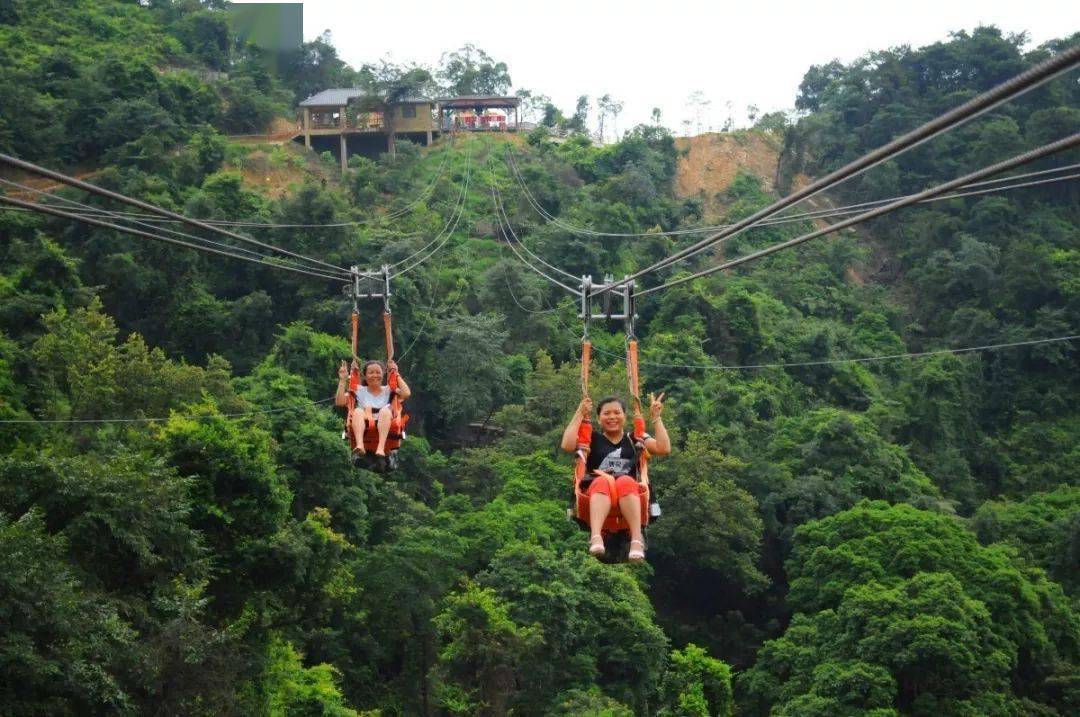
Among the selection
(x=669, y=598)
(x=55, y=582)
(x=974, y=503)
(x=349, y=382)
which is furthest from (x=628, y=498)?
(x=974, y=503)

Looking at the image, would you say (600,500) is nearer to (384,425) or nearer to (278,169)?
(384,425)

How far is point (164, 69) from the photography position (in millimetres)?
48156

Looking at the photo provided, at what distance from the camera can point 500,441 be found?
29.7 metres

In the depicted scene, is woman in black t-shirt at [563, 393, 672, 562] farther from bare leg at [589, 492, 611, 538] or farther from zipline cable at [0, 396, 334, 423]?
zipline cable at [0, 396, 334, 423]

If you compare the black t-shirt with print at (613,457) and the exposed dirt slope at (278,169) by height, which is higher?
the exposed dirt slope at (278,169)

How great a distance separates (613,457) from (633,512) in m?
0.52

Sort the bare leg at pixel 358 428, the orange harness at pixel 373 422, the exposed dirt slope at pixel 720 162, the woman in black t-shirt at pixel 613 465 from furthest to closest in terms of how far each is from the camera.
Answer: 1. the exposed dirt slope at pixel 720 162
2. the orange harness at pixel 373 422
3. the bare leg at pixel 358 428
4. the woman in black t-shirt at pixel 613 465

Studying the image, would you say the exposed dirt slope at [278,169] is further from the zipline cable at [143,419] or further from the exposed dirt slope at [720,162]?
the zipline cable at [143,419]

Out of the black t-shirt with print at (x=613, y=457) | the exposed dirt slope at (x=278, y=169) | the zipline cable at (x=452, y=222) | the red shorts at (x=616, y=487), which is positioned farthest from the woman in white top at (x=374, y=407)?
the exposed dirt slope at (x=278, y=169)

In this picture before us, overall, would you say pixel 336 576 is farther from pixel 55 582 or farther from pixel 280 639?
pixel 55 582

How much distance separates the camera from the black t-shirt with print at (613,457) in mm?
10086

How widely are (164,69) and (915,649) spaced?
35.9 m

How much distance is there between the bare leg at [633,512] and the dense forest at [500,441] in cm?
707

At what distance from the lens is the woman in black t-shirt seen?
970 centimetres
